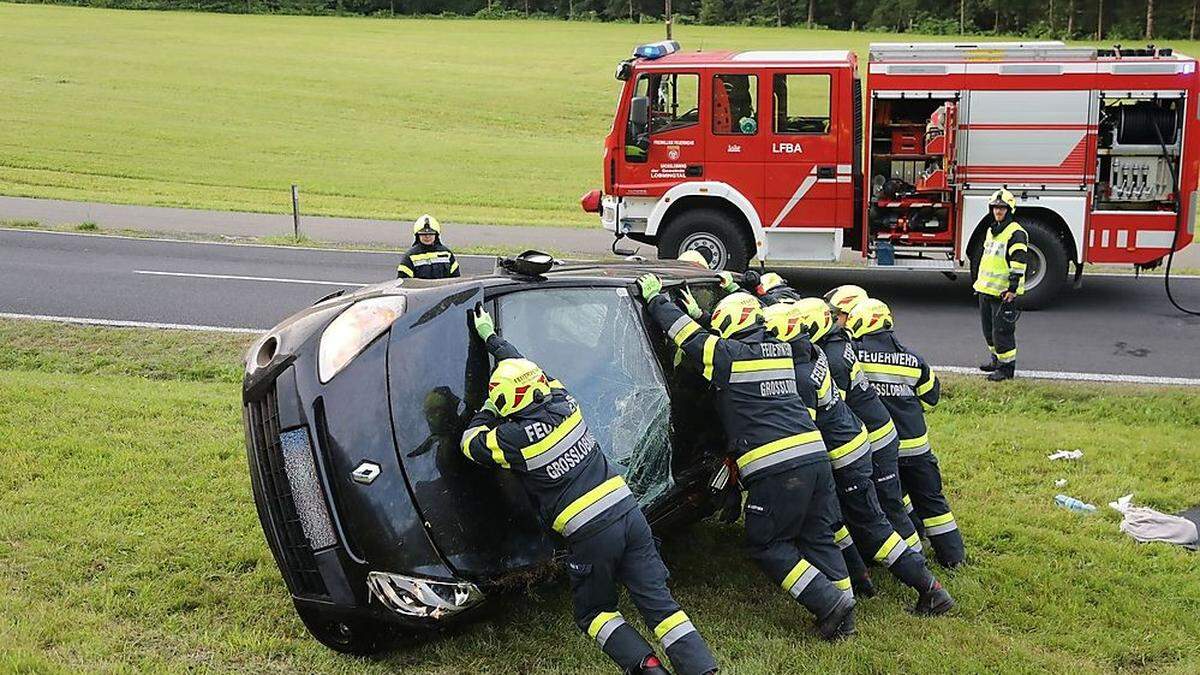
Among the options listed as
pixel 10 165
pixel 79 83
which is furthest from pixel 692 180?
pixel 79 83

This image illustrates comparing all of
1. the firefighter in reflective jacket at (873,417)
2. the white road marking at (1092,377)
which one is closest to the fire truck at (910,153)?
the white road marking at (1092,377)

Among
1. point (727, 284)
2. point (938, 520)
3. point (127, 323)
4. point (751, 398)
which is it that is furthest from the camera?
point (127, 323)

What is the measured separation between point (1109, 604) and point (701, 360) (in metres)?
2.28

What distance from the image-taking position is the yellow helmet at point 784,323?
5.72 m

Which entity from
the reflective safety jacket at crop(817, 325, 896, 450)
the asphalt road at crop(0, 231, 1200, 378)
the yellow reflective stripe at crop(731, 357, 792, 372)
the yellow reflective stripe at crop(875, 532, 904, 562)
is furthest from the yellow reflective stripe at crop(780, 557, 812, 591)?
the asphalt road at crop(0, 231, 1200, 378)

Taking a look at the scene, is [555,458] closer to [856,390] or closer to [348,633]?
[348,633]

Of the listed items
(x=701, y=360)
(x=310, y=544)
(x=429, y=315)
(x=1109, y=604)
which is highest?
(x=429, y=315)

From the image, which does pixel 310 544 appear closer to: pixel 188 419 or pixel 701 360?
pixel 701 360

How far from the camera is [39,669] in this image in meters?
4.35

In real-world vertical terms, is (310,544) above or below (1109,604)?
above

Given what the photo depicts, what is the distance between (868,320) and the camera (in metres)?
6.39

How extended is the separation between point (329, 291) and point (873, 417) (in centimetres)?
853

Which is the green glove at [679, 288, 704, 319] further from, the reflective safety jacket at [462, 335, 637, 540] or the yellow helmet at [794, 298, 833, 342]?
the reflective safety jacket at [462, 335, 637, 540]

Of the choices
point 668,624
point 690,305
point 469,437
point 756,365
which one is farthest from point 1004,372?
point 469,437
